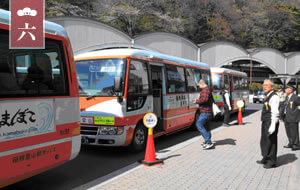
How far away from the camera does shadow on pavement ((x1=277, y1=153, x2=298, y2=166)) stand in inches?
268

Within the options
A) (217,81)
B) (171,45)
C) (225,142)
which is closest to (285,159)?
(225,142)

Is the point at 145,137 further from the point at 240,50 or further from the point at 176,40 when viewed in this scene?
the point at 240,50

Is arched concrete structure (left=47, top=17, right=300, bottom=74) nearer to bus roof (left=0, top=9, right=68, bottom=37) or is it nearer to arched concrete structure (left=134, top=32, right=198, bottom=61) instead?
arched concrete structure (left=134, top=32, right=198, bottom=61)

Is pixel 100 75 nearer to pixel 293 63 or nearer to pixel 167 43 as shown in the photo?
pixel 167 43

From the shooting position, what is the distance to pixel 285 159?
711 cm

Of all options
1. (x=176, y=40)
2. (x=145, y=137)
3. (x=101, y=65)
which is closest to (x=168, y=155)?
(x=145, y=137)

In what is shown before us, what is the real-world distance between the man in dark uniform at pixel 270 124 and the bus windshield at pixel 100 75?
3.39m

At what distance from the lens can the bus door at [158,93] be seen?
8773 mm

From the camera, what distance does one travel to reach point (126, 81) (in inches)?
286

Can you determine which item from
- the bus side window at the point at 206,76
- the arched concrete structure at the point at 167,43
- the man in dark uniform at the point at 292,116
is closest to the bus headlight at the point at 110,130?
the man in dark uniform at the point at 292,116

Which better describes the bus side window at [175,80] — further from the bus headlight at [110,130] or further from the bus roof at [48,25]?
the bus roof at [48,25]

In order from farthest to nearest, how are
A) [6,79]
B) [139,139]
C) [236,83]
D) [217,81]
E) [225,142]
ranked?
[236,83], [217,81], [225,142], [139,139], [6,79]

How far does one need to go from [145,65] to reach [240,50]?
42.3 metres

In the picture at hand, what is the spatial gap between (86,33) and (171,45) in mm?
12750
